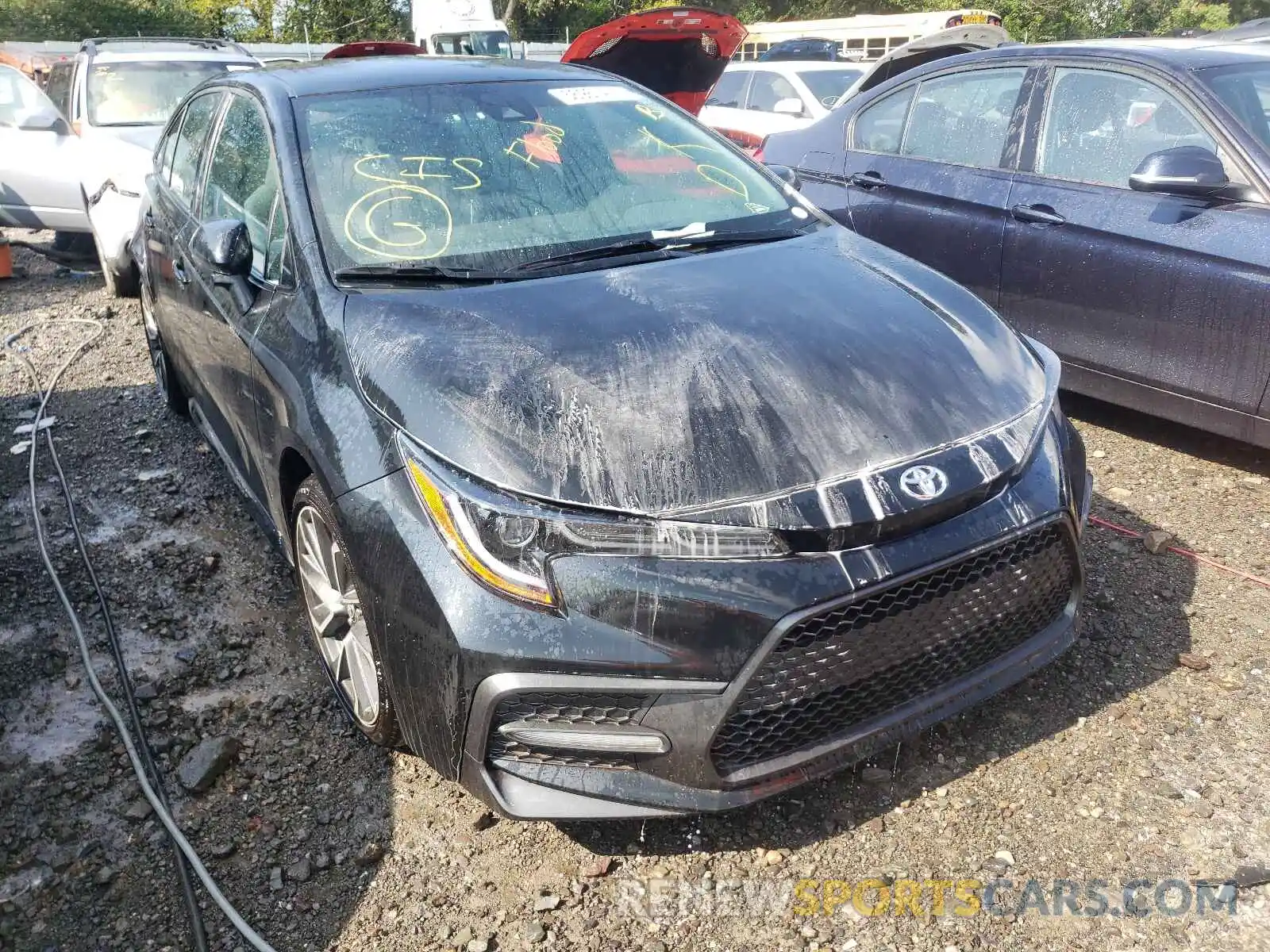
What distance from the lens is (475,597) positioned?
201 cm

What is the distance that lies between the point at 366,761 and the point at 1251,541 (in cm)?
301

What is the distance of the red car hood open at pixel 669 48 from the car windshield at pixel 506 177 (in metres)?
4.88

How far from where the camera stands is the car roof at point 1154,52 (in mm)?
3941

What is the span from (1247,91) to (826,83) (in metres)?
6.87

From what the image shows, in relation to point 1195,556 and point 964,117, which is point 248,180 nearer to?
point 964,117

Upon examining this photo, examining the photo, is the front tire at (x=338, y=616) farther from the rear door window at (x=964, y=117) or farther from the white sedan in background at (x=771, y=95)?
the white sedan in background at (x=771, y=95)

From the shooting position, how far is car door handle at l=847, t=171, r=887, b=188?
4.93 metres

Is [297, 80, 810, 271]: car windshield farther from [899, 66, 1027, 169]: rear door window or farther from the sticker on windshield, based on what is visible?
[899, 66, 1027, 169]: rear door window

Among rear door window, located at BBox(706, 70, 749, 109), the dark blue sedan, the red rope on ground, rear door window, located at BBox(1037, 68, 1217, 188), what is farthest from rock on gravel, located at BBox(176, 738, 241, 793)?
rear door window, located at BBox(706, 70, 749, 109)

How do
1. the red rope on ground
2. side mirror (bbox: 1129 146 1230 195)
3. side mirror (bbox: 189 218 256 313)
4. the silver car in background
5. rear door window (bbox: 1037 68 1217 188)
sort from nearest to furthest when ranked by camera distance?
side mirror (bbox: 189 218 256 313), the red rope on ground, side mirror (bbox: 1129 146 1230 195), rear door window (bbox: 1037 68 1217 188), the silver car in background

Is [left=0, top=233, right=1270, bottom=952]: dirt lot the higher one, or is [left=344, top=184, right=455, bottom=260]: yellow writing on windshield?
[left=344, top=184, right=455, bottom=260]: yellow writing on windshield

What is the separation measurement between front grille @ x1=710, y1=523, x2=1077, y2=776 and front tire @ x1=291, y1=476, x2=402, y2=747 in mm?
887

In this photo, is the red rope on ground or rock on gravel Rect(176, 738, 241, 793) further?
the red rope on ground

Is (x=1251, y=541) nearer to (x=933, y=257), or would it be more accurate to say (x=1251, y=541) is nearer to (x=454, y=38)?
(x=933, y=257)
